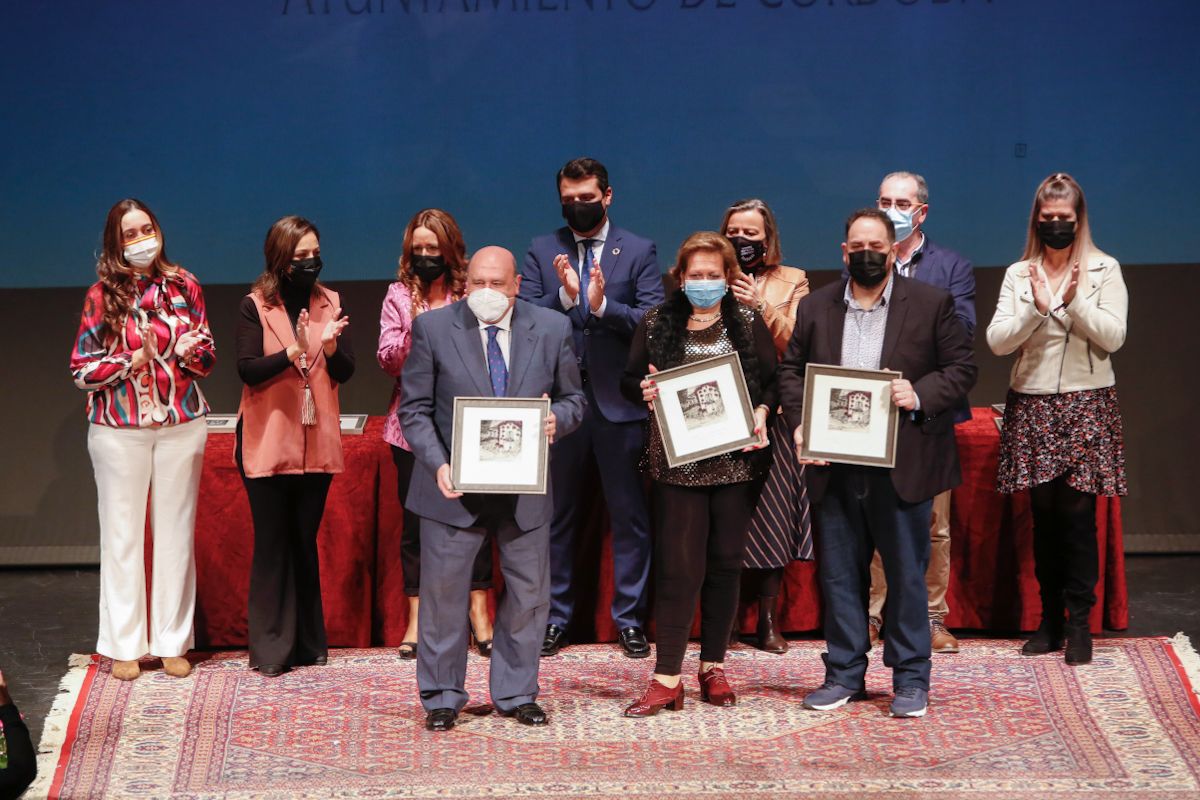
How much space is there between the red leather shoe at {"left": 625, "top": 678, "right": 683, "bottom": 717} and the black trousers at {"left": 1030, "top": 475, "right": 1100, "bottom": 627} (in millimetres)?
1483

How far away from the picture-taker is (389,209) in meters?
6.64

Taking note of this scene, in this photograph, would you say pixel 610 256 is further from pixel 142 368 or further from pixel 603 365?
pixel 142 368

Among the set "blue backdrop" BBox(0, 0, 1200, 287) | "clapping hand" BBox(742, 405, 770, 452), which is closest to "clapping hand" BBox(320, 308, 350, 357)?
"clapping hand" BBox(742, 405, 770, 452)

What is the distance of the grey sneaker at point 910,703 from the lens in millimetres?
4496

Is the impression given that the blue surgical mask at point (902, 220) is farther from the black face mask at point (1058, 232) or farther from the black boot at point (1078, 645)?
the black boot at point (1078, 645)

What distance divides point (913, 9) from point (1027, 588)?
268cm

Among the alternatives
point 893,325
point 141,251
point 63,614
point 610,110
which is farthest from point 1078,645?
Result: point 63,614

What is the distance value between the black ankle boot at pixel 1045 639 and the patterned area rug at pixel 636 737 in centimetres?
6

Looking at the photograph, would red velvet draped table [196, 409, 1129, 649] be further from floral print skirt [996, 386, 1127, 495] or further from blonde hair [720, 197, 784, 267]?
blonde hair [720, 197, 784, 267]

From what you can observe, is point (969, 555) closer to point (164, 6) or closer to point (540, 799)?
point (540, 799)

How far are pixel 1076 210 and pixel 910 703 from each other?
1.76m

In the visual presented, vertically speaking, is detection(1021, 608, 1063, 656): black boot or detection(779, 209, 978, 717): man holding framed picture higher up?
detection(779, 209, 978, 717): man holding framed picture

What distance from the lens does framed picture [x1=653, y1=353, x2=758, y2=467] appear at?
14.2ft

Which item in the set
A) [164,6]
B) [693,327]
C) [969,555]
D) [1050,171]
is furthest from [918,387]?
[164,6]
